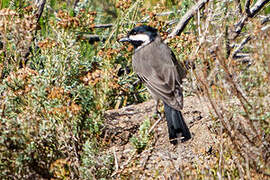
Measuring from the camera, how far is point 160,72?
5.55m

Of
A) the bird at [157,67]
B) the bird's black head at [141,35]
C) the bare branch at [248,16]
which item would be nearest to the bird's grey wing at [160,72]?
the bird at [157,67]

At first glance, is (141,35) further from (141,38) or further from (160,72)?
(160,72)

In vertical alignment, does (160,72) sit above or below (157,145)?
above

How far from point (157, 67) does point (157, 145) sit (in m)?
1.25

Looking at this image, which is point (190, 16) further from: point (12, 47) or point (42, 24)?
point (12, 47)

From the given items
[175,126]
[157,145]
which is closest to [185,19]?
[175,126]

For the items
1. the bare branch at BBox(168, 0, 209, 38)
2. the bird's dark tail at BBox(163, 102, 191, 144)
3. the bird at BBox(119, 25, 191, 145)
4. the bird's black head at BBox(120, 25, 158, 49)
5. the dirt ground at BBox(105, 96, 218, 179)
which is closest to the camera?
the dirt ground at BBox(105, 96, 218, 179)

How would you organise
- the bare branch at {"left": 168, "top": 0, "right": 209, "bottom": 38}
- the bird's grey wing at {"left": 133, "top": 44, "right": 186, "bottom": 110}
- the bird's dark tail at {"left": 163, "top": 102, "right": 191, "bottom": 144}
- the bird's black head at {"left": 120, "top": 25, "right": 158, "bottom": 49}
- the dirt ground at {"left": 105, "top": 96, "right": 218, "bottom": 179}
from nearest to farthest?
the dirt ground at {"left": 105, "top": 96, "right": 218, "bottom": 179} < the bird's dark tail at {"left": 163, "top": 102, "right": 191, "bottom": 144} < the bird's grey wing at {"left": 133, "top": 44, "right": 186, "bottom": 110} < the bird's black head at {"left": 120, "top": 25, "right": 158, "bottom": 49} < the bare branch at {"left": 168, "top": 0, "right": 209, "bottom": 38}

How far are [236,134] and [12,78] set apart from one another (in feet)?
6.81

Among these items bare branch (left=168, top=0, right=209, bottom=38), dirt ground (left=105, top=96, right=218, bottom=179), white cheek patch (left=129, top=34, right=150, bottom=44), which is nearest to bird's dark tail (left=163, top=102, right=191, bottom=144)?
dirt ground (left=105, top=96, right=218, bottom=179)

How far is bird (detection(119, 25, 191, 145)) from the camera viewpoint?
5.05 m

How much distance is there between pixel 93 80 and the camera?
3.80 m

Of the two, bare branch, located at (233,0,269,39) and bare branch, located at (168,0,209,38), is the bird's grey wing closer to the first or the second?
bare branch, located at (168,0,209,38)

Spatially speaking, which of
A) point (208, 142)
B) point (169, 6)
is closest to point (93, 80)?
point (208, 142)
